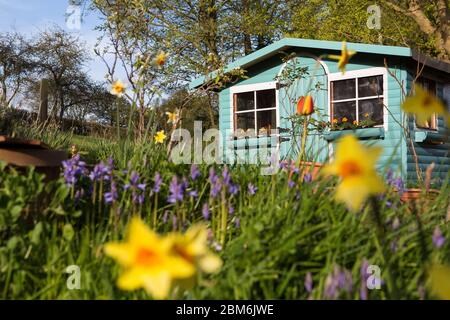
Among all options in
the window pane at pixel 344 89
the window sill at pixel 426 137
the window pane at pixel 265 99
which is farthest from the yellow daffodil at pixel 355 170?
the window pane at pixel 265 99

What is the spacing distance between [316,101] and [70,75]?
2314 cm

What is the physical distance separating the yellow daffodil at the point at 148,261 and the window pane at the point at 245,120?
9.69 m

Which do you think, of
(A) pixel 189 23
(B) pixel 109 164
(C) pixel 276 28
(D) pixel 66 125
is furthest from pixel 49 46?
(B) pixel 109 164

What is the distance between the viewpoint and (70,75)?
29.3 meters

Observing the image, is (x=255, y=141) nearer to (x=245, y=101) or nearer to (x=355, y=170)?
(x=245, y=101)

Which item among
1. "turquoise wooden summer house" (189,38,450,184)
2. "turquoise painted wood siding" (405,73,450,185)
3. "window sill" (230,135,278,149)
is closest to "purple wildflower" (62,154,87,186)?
"turquoise wooden summer house" (189,38,450,184)

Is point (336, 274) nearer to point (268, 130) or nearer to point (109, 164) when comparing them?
point (109, 164)

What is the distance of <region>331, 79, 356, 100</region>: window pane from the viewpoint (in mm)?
9352

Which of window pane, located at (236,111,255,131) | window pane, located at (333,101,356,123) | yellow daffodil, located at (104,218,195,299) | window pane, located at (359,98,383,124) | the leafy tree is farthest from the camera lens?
the leafy tree

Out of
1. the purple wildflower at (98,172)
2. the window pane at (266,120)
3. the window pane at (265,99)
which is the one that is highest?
the window pane at (265,99)

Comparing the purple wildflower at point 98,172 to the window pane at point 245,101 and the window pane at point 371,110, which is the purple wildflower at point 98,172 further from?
the window pane at point 245,101

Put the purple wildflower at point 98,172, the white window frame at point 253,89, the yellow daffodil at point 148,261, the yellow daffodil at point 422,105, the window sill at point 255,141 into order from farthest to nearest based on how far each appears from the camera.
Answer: the white window frame at point 253,89, the window sill at point 255,141, the purple wildflower at point 98,172, the yellow daffodil at point 422,105, the yellow daffodil at point 148,261

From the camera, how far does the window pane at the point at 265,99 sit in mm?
10320

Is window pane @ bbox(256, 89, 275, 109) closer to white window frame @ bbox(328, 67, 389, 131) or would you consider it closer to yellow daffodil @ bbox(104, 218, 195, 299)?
white window frame @ bbox(328, 67, 389, 131)
